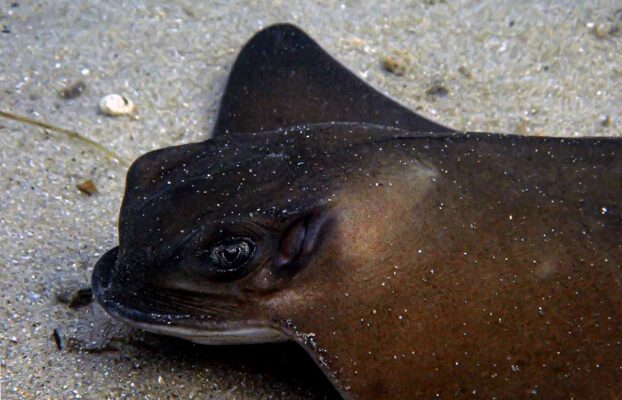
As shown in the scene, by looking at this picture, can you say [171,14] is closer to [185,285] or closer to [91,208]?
[91,208]

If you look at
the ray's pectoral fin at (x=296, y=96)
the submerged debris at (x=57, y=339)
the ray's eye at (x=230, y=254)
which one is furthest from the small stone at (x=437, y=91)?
the submerged debris at (x=57, y=339)

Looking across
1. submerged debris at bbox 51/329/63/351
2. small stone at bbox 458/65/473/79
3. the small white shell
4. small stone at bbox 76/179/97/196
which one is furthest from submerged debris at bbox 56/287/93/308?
small stone at bbox 458/65/473/79

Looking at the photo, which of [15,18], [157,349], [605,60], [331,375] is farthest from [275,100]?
[605,60]

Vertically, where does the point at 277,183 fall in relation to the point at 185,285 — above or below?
above

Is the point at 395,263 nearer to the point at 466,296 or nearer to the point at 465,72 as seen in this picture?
the point at 466,296

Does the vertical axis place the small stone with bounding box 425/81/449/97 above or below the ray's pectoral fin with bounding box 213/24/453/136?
below

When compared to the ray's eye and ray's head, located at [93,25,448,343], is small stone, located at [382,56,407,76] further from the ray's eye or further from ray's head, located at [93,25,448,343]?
the ray's eye

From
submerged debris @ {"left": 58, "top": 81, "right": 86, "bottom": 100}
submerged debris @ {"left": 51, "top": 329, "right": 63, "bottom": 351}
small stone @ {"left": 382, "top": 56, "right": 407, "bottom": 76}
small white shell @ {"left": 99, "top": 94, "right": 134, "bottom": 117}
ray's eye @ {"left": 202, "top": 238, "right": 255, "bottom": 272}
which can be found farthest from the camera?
small stone @ {"left": 382, "top": 56, "right": 407, "bottom": 76}

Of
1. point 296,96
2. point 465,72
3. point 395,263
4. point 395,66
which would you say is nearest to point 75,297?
point 395,263
